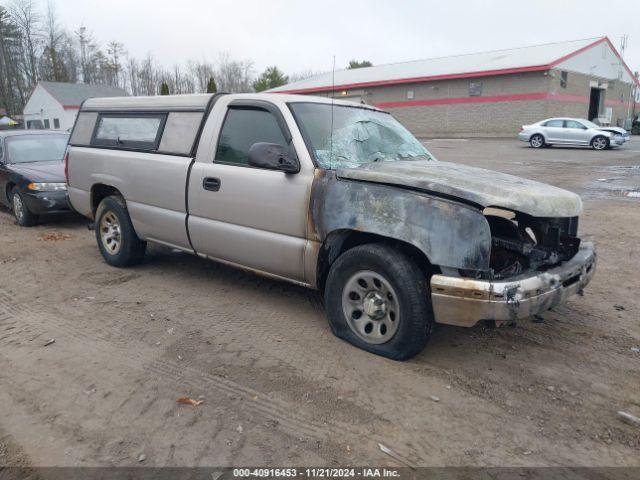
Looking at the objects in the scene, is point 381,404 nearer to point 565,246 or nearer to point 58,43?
point 565,246

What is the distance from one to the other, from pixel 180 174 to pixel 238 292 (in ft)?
4.32

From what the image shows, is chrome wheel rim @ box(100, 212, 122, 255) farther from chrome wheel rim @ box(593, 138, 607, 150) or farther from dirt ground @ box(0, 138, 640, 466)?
chrome wheel rim @ box(593, 138, 607, 150)

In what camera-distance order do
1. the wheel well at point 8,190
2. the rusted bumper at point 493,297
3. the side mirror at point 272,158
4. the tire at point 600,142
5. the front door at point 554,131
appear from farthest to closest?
the front door at point 554,131, the tire at point 600,142, the wheel well at point 8,190, the side mirror at point 272,158, the rusted bumper at point 493,297

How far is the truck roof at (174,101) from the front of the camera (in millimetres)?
4633

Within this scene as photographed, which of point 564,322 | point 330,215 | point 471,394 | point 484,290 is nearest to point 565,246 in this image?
point 564,322

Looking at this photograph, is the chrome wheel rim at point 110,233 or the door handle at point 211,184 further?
the chrome wheel rim at point 110,233

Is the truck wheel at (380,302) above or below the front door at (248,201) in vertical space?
below

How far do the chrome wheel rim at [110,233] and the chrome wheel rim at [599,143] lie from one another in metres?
22.0

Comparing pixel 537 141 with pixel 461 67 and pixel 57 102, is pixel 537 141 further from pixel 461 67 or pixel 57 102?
pixel 57 102

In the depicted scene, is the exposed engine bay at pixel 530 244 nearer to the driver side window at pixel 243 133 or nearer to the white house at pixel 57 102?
the driver side window at pixel 243 133

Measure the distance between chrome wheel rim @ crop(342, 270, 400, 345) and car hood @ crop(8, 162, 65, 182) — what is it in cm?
670

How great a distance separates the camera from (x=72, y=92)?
1986 inches

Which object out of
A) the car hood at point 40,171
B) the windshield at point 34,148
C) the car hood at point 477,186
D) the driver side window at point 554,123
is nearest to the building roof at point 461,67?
the driver side window at point 554,123

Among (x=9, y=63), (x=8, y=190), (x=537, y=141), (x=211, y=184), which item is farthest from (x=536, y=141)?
(x=9, y=63)
